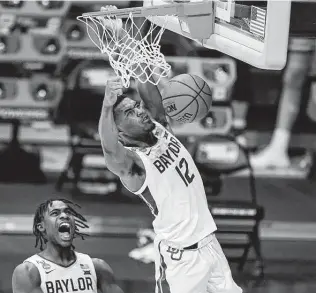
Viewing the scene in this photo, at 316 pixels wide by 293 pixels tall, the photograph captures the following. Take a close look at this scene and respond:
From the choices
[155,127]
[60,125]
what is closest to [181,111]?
[155,127]

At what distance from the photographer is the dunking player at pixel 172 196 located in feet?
15.2

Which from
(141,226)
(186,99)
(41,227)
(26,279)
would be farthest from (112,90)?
(141,226)

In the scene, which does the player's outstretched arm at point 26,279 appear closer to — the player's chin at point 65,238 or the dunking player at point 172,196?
the player's chin at point 65,238

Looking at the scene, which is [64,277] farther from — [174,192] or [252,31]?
[252,31]

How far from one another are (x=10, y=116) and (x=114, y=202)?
1.09m

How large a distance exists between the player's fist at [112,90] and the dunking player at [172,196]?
249 mm

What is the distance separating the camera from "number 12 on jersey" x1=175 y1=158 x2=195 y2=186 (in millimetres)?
4695

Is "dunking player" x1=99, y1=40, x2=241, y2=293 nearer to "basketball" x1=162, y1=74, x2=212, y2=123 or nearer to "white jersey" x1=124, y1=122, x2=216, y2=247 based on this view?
"white jersey" x1=124, y1=122, x2=216, y2=247

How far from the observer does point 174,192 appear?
4668 mm

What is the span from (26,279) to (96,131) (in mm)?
2941

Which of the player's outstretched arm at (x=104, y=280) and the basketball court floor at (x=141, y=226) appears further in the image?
the basketball court floor at (x=141, y=226)

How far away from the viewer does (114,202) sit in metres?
7.47

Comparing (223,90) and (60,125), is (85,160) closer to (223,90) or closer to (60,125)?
(60,125)

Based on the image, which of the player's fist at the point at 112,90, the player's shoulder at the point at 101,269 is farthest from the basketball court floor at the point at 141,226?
the player's fist at the point at 112,90
